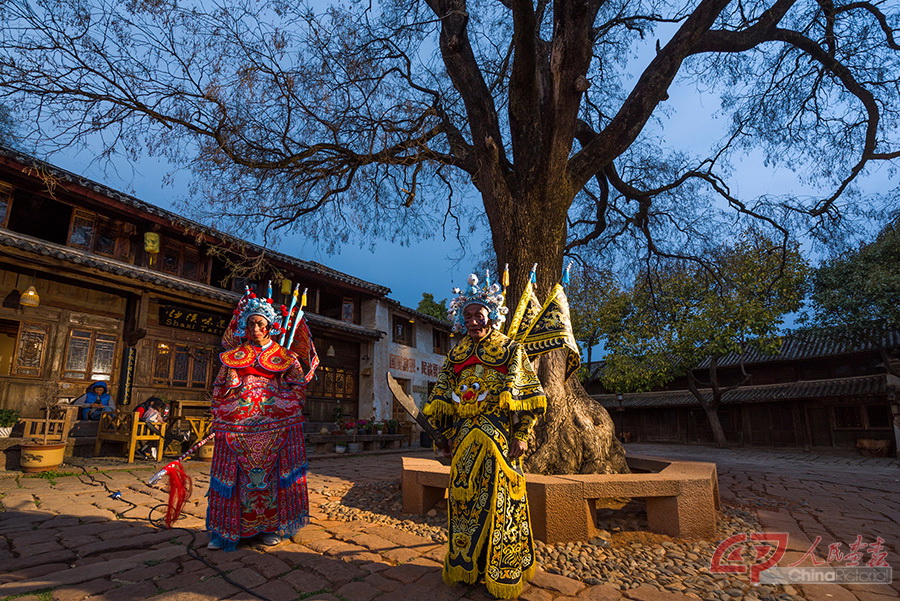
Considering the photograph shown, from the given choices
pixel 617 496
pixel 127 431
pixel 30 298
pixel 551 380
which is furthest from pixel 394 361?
pixel 617 496

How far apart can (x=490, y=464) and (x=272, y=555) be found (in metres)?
1.86

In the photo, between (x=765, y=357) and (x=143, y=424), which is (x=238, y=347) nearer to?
(x=143, y=424)

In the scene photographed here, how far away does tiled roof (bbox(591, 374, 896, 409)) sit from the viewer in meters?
17.2

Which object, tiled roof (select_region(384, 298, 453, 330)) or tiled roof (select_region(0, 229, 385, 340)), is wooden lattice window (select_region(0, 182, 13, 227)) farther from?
tiled roof (select_region(384, 298, 453, 330))

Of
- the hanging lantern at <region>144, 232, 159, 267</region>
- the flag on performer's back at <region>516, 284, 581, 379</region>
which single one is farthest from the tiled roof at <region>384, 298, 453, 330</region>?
the flag on performer's back at <region>516, 284, 581, 379</region>

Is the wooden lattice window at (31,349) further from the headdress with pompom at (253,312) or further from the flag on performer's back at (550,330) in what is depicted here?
the flag on performer's back at (550,330)

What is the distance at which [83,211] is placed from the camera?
10.9m

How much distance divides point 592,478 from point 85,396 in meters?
10.9

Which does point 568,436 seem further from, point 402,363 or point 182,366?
point 402,363

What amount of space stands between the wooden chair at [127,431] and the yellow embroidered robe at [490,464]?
8080mm

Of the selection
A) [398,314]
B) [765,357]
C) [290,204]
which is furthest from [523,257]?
[765,357]

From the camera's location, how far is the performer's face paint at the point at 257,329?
4.02 m

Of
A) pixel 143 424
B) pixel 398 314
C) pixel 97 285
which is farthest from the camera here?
pixel 398 314

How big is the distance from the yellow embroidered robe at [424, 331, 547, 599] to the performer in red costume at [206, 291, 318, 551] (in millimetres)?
1404
